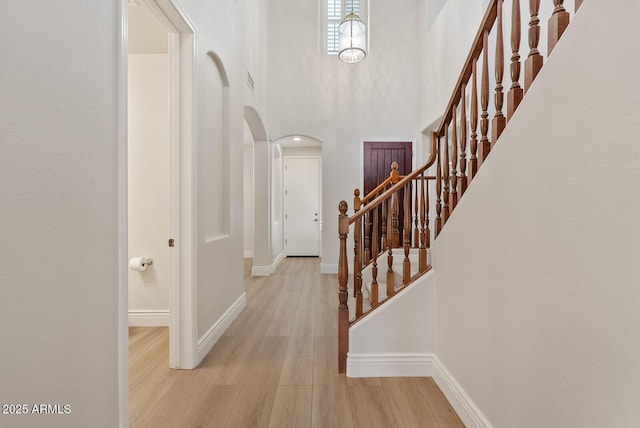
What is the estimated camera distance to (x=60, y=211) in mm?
1093

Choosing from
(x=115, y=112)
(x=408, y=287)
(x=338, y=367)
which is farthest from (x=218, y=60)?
(x=338, y=367)

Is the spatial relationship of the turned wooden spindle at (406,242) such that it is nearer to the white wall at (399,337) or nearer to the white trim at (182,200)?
the white wall at (399,337)

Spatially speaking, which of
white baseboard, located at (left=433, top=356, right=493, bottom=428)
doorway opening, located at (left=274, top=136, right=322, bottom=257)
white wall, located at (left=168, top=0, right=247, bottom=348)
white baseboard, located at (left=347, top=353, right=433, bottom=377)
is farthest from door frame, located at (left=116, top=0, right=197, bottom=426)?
doorway opening, located at (left=274, top=136, right=322, bottom=257)

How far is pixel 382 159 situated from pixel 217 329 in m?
3.96

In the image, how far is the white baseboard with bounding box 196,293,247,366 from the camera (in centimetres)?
243

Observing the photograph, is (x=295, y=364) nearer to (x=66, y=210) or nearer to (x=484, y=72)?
(x=66, y=210)

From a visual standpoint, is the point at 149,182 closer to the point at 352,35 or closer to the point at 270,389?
the point at 270,389

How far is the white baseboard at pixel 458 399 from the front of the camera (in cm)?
156

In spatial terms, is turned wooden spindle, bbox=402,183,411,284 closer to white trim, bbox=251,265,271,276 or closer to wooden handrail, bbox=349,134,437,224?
wooden handrail, bbox=349,134,437,224

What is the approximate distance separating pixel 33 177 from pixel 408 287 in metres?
1.96

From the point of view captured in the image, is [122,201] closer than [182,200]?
Yes

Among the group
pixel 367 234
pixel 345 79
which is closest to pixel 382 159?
pixel 345 79

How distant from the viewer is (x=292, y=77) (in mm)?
5605

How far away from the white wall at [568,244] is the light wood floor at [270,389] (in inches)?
20.6
